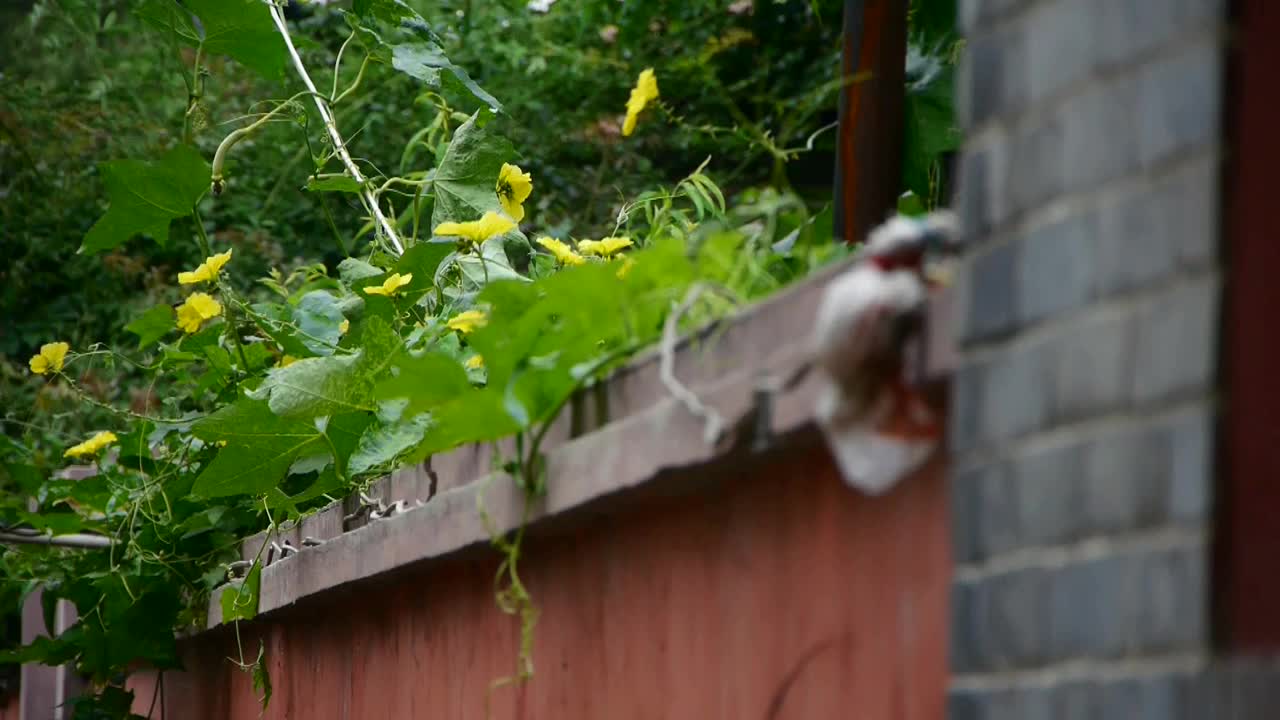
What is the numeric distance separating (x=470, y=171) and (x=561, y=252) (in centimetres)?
104

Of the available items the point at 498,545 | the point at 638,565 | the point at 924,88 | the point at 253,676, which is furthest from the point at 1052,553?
Result: the point at 253,676

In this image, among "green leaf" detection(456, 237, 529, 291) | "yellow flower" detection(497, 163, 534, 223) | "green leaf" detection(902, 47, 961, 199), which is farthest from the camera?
"yellow flower" detection(497, 163, 534, 223)

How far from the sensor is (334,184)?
13.8 feet

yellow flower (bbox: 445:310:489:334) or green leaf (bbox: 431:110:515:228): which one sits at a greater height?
green leaf (bbox: 431:110:515:228)

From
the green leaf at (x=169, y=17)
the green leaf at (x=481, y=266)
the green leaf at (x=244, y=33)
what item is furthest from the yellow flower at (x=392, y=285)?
the green leaf at (x=169, y=17)

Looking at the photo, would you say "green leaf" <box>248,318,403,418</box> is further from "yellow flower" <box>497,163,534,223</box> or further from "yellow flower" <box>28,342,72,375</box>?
"yellow flower" <box>28,342,72,375</box>

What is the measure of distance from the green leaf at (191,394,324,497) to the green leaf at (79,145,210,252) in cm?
81

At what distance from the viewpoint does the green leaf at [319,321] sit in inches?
157

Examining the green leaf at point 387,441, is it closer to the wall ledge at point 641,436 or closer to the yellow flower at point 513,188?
the wall ledge at point 641,436

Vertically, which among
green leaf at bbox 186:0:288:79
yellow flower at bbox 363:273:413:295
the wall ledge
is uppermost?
green leaf at bbox 186:0:288:79

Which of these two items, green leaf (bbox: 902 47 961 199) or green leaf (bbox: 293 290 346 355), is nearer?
green leaf (bbox: 902 47 961 199)

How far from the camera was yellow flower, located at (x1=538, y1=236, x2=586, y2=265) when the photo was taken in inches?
120

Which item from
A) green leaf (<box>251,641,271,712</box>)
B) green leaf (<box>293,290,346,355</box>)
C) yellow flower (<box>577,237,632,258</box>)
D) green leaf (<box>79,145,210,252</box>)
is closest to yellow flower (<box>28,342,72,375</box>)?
green leaf (<box>79,145,210,252</box>)

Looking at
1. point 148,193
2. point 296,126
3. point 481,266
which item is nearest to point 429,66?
point 148,193
